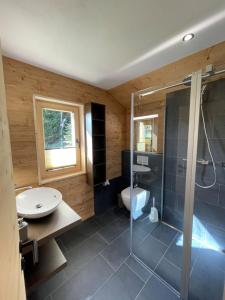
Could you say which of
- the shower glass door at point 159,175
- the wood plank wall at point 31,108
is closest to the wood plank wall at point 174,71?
the shower glass door at point 159,175

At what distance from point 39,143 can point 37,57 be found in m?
0.96

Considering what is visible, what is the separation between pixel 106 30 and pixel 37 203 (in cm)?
162

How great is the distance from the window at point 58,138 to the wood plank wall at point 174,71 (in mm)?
824

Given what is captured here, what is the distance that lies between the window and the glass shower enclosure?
0.92 metres

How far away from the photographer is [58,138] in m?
1.96

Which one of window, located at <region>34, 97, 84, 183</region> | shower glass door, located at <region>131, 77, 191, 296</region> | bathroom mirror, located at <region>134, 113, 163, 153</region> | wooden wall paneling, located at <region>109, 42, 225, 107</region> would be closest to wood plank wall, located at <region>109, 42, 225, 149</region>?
wooden wall paneling, located at <region>109, 42, 225, 107</region>

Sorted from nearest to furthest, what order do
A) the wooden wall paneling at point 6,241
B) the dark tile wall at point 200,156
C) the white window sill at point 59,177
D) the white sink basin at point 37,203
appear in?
the wooden wall paneling at point 6,241
the white sink basin at point 37,203
the dark tile wall at point 200,156
the white window sill at point 59,177

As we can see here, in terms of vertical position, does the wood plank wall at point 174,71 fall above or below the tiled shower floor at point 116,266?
above

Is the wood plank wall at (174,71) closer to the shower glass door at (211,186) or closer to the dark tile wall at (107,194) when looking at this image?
the shower glass door at (211,186)

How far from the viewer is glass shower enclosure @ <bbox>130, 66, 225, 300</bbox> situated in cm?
111

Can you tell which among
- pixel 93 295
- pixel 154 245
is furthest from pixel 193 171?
pixel 93 295

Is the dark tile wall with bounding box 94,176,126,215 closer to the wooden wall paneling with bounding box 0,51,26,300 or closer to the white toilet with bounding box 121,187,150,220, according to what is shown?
the white toilet with bounding box 121,187,150,220

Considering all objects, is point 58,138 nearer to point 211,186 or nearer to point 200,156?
point 200,156

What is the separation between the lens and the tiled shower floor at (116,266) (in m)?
1.24
